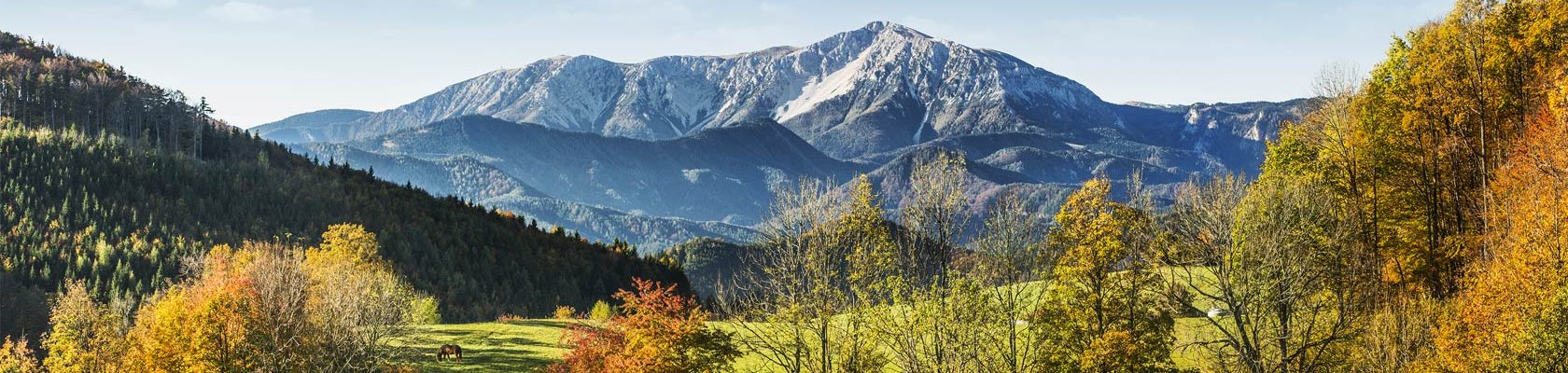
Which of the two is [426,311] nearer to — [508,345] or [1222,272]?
[508,345]

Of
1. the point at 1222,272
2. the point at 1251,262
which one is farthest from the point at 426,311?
the point at 1251,262

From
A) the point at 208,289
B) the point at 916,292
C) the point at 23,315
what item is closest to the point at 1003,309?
the point at 916,292

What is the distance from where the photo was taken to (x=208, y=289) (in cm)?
5700

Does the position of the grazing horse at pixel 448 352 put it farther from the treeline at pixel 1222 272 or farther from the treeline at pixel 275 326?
the treeline at pixel 1222 272

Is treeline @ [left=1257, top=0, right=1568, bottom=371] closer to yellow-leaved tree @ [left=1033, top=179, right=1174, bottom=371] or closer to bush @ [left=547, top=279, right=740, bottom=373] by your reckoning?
yellow-leaved tree @ [left=1033, top=179, right=1174, bottom=371]

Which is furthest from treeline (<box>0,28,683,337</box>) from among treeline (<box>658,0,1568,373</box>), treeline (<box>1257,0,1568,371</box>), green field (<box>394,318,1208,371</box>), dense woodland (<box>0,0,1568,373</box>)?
treeline (<box>1257,0,1568,371</box>)

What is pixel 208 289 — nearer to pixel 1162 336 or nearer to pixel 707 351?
pixel 707 351

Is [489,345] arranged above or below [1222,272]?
below

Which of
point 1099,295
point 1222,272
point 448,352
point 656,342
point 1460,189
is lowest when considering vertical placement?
point 448,352

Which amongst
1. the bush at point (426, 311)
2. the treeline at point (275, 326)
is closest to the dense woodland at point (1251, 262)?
the treeline at point (275, 326)

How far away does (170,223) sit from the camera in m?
151

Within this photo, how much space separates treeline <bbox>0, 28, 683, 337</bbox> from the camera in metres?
133

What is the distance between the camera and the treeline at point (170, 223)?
133250mm

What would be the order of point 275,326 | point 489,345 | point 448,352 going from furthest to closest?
1. point 489,345
2. point 448,352
3. point 275,326
